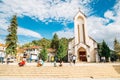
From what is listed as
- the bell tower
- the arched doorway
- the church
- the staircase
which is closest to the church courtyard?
the staircase

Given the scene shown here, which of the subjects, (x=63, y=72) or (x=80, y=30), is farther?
(x=80, y=30)

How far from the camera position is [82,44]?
4153 cm

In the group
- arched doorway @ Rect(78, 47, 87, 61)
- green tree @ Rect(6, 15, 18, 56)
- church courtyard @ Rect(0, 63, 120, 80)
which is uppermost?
green tree @ Rect(6, 15, 18, 56)

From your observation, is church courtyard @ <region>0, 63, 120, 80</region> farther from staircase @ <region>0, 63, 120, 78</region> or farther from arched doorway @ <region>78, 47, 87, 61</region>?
arched doorway @ <region>78, 47, 87, 61</region>

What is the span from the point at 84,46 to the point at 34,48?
95.1 feet

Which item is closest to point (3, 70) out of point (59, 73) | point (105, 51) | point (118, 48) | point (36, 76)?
point (36, 76)

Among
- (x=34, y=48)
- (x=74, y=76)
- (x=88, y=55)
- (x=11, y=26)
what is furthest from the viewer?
(x=34, y=48)

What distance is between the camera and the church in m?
41.3

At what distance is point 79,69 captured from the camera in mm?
19562

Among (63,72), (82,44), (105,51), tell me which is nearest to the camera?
(63,72)

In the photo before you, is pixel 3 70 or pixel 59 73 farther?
pixel 3 70

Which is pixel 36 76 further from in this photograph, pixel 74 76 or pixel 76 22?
pixel 76 22

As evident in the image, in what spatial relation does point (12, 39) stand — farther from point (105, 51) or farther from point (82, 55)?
point (105, 51)

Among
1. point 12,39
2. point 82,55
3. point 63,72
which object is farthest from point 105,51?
point 63,72
